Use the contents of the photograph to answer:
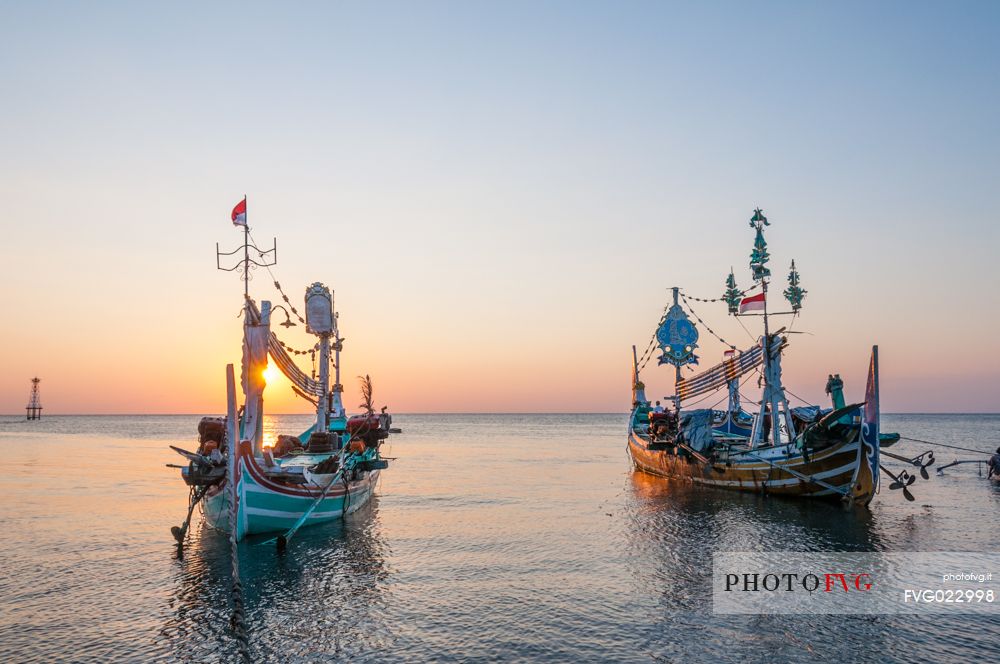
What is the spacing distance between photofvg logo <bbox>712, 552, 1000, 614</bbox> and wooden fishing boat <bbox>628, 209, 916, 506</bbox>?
9.37 metres

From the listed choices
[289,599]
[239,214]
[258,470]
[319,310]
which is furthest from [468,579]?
[319,310]

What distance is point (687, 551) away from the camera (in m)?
23.7

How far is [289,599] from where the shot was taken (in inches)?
704

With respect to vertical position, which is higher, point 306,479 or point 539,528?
point 306,479

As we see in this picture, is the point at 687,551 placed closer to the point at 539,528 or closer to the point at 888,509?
the point at 539,528

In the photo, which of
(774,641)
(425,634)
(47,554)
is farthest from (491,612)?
(47,554)

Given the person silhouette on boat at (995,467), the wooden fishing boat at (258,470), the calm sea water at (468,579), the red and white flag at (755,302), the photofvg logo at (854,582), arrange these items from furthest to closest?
1. the person silhouette on boat at (995,467)
2. the red and white flag at (755,302)
3. the wooden fishing boat at (258,470)
4. the photofvg logo at (854,582)
5. the calm sea water at (468,579)

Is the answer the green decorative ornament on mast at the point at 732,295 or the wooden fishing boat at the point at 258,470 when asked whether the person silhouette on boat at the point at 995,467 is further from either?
the wooden fishing boat at the point at 258,470

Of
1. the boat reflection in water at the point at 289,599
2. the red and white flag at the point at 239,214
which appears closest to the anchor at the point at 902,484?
the boat reflection in water at the point at 289,599

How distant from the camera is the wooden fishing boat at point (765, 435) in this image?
31875 millimetres

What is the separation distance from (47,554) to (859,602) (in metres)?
27.7

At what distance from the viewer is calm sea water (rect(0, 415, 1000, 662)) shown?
14312 mm

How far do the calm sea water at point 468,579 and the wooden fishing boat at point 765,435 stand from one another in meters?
1.61

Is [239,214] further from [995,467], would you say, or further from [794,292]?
[995,467]
